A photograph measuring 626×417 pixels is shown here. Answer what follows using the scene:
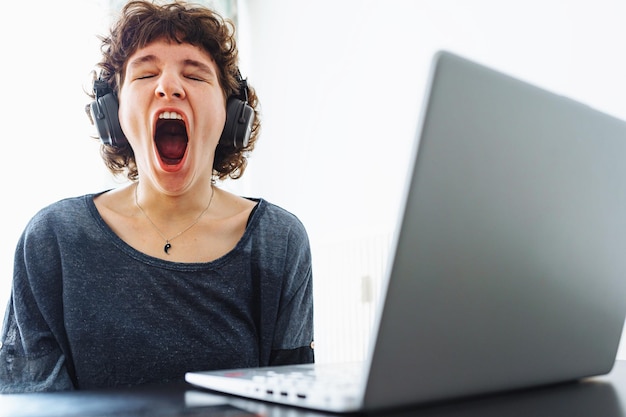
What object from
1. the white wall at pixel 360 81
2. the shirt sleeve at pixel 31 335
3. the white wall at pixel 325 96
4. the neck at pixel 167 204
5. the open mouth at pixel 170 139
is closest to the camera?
the shirt sleeve at pixel 31 335

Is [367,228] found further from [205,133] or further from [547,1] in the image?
[205,133]

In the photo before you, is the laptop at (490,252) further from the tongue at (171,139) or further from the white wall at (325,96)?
the white wall at (325,96)

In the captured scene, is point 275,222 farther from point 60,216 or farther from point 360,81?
point 360,81

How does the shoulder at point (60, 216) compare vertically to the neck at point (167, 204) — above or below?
below

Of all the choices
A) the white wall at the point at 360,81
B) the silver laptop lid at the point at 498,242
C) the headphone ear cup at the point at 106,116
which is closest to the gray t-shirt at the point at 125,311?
the headphone ear cup at the point at 106,116

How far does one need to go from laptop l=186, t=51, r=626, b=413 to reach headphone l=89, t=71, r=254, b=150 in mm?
736

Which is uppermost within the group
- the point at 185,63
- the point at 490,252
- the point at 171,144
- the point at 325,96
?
the point at 325,96

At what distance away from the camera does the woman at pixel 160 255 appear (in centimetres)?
104

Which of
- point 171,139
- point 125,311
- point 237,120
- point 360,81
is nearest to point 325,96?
point 360,81

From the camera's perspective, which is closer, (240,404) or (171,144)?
(240,404)

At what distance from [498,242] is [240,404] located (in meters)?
0.26

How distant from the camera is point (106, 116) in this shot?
1220 mm

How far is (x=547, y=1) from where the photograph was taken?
2213mm

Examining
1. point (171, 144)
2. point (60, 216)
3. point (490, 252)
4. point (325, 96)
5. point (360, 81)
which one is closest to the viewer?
point (490, 252)
